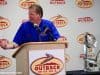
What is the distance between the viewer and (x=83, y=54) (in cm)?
411

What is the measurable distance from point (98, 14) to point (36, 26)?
5.81 ft

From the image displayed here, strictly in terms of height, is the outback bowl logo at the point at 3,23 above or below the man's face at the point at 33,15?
below

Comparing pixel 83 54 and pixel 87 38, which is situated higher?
Result: pixel 87 38

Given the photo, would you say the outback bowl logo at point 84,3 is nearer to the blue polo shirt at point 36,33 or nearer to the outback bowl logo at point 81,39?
the outback bowl logo at point 81,39

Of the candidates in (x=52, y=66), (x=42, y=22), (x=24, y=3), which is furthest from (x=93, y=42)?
(x=52, y=66)

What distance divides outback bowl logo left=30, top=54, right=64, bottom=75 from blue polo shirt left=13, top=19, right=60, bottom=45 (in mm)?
411

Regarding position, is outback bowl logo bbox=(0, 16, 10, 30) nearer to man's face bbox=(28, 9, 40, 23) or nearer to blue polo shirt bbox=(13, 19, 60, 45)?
blue polo shirt bbox=(13, 19, 60, 45)

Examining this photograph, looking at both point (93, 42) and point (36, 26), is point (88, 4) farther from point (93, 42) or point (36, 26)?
point (36, 26)

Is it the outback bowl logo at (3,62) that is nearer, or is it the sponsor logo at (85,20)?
the outback bowl logo at (3,62)

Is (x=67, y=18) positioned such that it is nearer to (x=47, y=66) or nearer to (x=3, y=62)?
(x=3, y=62)

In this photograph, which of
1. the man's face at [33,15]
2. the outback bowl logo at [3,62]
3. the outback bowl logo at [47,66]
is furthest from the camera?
the outback bowl logo at [3,62]

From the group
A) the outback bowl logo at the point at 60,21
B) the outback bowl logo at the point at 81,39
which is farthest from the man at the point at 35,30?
the outback bowl logo at the point at 81,39

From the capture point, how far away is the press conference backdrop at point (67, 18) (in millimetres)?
3877

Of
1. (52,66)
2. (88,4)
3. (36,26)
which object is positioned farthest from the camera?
(88,4)
